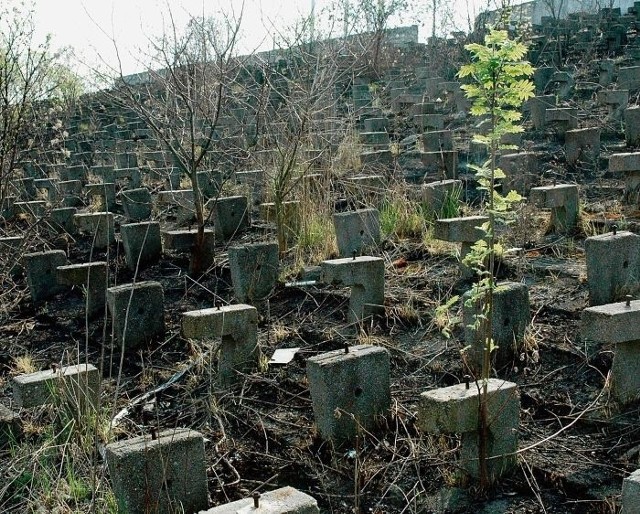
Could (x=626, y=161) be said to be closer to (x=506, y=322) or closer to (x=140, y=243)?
(x=506, y=322)

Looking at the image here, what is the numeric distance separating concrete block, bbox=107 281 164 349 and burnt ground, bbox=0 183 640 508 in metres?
0.12

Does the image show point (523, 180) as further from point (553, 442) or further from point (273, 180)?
point (553, 442)

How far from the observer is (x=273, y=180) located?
853cm

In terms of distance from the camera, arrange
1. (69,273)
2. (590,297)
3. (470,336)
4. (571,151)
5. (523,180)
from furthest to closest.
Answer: (571,151) → (523,180) → (69,273) → (590,297) → (470,336)

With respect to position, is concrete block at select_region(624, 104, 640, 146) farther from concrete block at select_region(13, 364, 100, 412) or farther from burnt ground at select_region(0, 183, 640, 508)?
concrete block at select_region(13, 364, 100, 412)

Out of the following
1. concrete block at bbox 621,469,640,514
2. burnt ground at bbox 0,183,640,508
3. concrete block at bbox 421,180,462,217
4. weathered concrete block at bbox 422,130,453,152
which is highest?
weathered concrete block at bbox 422,130,453,152

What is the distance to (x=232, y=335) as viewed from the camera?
512 cm

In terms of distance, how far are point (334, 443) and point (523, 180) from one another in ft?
15.2

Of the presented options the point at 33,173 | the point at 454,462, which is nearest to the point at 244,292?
the point at 454,462

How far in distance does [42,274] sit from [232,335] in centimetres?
310

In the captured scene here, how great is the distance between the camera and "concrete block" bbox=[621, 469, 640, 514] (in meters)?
2.75

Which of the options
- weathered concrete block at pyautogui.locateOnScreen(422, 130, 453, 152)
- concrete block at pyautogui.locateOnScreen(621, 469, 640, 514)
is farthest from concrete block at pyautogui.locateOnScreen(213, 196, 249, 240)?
concrete block at pyautogui.locateOnScreen(621, 469, 640, 514)

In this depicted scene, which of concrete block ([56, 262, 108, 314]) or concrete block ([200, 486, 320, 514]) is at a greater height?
concrete block ([56, 262, 108, 314])

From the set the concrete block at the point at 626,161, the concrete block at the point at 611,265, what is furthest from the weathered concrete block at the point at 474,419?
the concrete block at the point at 626,161
